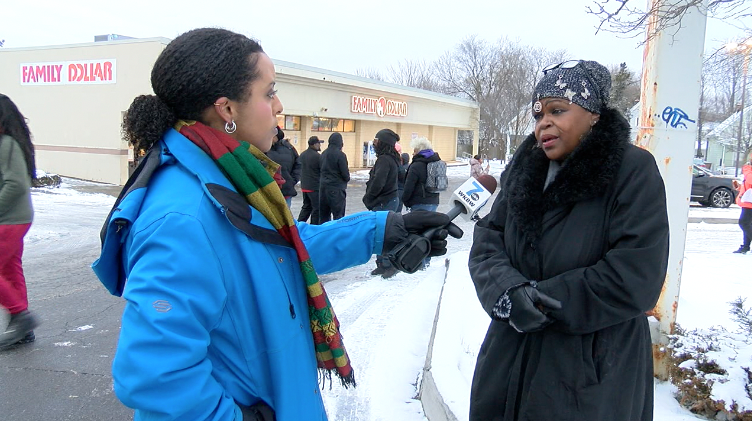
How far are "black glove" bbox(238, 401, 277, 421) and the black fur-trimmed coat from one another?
0.94m

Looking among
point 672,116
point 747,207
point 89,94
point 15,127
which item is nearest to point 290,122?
point 89,94

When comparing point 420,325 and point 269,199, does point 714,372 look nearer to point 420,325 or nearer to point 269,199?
point 420,325

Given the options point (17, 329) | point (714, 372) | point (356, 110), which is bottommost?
point (17, 329)

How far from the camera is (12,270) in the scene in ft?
14.8

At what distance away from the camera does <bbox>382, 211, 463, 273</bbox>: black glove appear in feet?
6.22

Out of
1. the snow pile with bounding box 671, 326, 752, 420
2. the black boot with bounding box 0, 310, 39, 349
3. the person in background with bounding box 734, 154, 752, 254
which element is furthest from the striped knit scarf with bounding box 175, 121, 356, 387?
the person in background with bounding box 734, 154, 752, 254

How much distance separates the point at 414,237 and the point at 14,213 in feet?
13.2

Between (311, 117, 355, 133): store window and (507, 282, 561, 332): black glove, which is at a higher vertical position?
(311, 117, 355, 133): store window

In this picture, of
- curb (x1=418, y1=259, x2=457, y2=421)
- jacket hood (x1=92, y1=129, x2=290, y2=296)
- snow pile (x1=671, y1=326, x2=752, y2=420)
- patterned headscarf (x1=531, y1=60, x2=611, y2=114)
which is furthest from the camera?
curb (x1=418, y1=259, x2=457, y2=421)

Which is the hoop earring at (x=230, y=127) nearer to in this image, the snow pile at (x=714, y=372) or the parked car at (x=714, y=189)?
the snow pile at (x=714, y=372)

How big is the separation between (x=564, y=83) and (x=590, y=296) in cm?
84

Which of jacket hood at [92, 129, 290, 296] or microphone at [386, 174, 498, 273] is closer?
jacket hood at [92, 129, 290, 296]

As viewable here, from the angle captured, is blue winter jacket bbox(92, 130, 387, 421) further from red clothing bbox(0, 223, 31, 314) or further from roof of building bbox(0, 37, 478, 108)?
roof of building bbox(0, 37, 478, 108)

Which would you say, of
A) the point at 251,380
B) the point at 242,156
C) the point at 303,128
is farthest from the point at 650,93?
the point at 303,128
